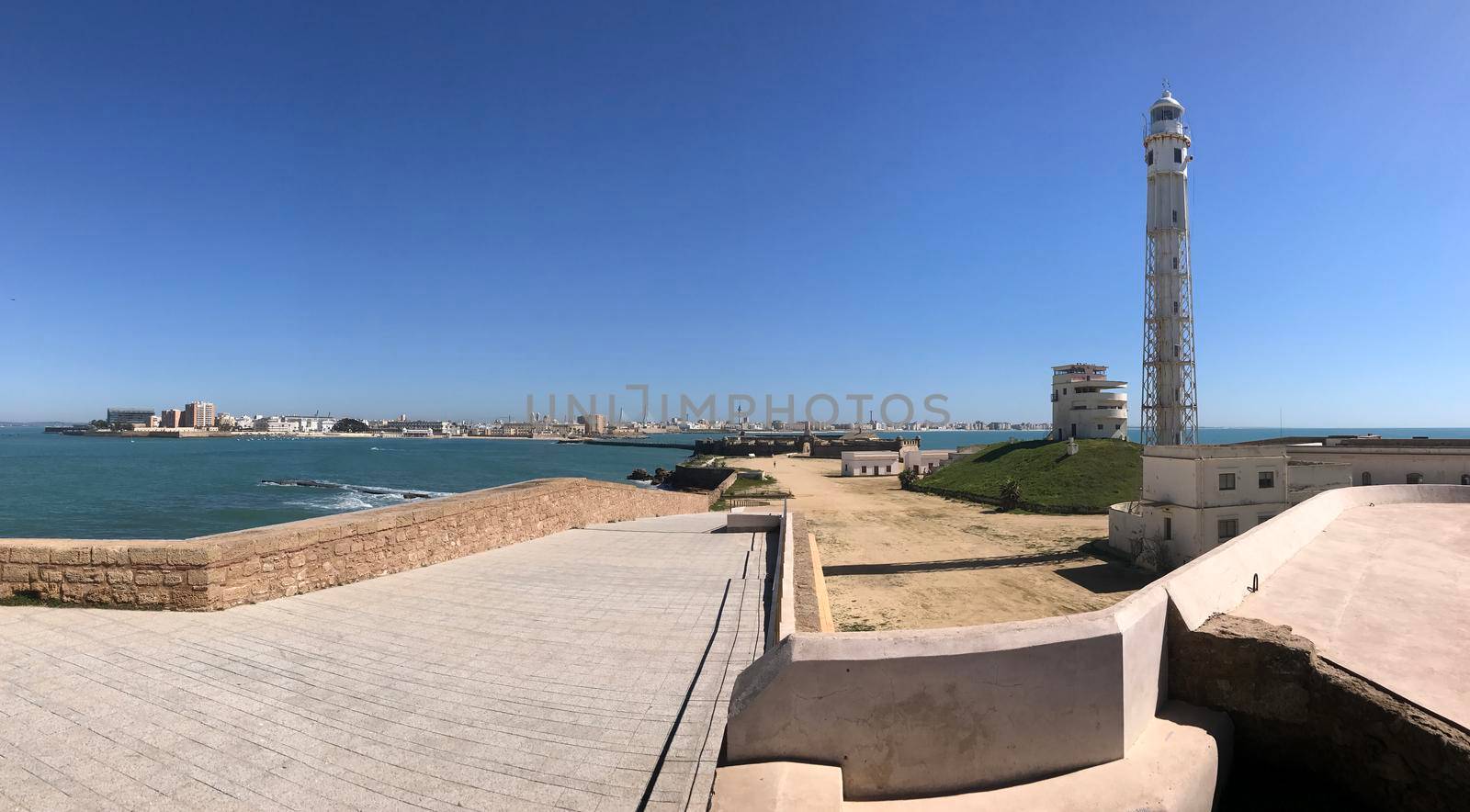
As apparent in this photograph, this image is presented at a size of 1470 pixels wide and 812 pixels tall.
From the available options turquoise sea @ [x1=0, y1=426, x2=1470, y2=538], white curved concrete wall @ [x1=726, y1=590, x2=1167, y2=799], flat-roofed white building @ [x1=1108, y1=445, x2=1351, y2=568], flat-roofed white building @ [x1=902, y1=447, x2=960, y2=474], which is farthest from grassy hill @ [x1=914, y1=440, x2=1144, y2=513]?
turquoise sea @ [x1=0, y1=426, x2=1470, y2=538]

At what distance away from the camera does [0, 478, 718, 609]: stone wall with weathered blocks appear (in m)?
5.84

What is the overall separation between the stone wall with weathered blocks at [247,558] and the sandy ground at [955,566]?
28.0ft

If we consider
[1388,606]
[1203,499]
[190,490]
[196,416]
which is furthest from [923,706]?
[196,416]

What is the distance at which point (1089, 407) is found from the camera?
44.1m

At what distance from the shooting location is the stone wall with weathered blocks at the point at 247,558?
584 cm

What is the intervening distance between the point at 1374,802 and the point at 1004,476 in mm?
36030

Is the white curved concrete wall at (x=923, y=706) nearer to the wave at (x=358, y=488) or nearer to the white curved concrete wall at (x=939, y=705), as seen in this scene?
the white curved concrete wall at (x=939, y=705)

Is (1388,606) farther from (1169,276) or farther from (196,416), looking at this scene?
(196,416)

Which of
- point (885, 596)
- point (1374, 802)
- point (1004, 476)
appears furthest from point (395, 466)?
point (1374, 802)

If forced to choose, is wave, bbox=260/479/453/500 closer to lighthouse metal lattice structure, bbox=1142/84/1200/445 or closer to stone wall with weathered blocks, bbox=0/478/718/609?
stone wall with weathered blocks, bbox=0/478/718/609

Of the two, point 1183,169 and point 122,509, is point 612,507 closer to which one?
point 122,509

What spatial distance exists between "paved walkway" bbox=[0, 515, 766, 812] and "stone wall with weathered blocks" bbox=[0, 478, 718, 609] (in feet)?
0.73

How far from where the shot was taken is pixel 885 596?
16.1 meters

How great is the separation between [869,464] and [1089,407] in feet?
61.1
